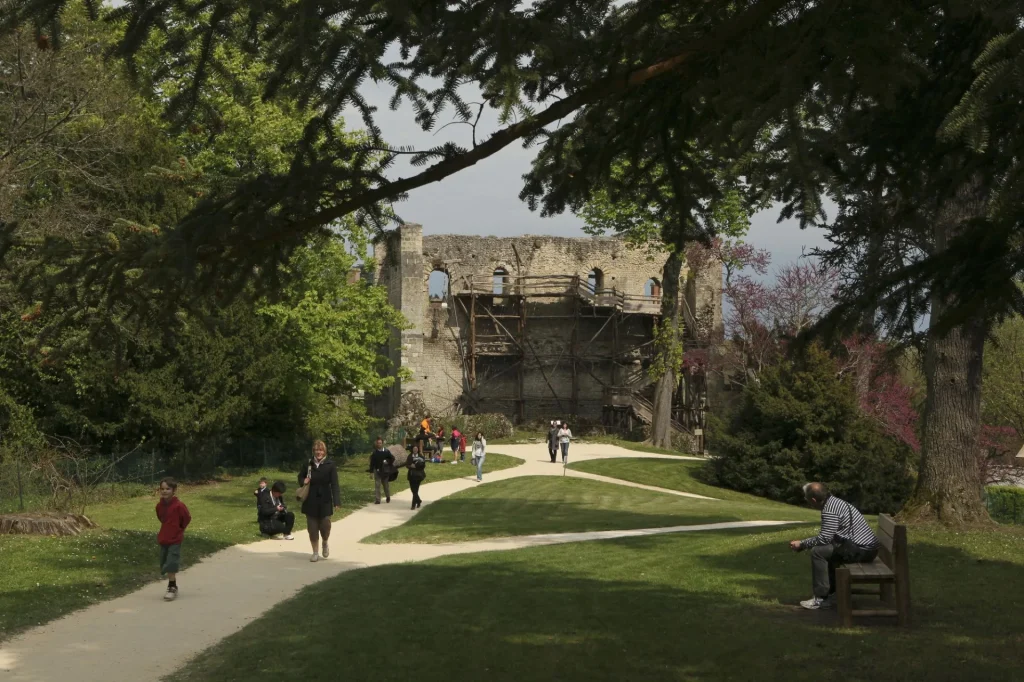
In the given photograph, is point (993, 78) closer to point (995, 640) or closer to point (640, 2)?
point (640, 2)

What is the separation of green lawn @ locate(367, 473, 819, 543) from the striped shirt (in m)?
8.92

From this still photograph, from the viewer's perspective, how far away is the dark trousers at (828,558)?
10109 millimetres

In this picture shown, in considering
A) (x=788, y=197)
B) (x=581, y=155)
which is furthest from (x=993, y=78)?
(x=581, y=155)

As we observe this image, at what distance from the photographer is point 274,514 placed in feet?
55.1

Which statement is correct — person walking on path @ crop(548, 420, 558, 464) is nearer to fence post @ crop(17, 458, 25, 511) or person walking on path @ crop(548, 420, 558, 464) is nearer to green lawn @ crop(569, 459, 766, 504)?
green lawn @ crop(569, 459, 766, 504)

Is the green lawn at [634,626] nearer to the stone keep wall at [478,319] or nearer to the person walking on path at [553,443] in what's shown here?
the person walking on path at [553,443]

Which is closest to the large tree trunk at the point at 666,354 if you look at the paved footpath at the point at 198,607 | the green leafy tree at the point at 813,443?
the green leafy tree at the point at 813,443

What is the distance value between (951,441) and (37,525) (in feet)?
41.1

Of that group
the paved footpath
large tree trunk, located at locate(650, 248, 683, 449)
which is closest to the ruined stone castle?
large tree trunk, located at locate(650, 248, 683, 449)

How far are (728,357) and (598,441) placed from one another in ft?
20.4

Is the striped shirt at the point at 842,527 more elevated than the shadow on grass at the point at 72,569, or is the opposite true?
the striped shirt at the point at 842,527

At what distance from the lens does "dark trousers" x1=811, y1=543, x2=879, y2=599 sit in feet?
33.2

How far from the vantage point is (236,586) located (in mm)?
13008

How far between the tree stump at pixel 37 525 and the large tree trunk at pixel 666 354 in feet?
86.0
